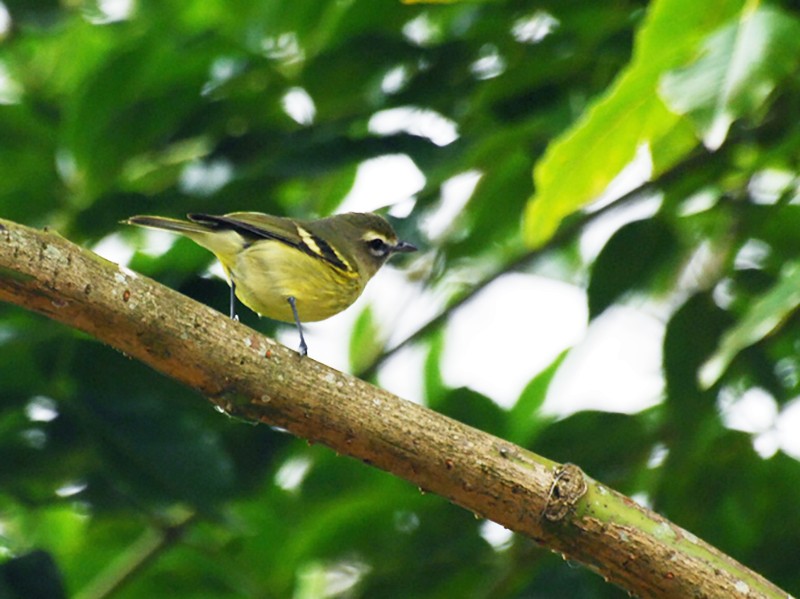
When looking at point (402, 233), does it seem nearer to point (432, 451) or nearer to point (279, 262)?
point (279, 262)

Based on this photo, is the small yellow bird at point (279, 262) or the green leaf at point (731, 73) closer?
the green leaf at point (731, 73)

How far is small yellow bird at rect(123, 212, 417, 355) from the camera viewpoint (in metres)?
3.99

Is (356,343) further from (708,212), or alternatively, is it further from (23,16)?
(23,16)

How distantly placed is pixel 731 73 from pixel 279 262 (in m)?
2.19

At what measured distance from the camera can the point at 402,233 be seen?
13.0 feet

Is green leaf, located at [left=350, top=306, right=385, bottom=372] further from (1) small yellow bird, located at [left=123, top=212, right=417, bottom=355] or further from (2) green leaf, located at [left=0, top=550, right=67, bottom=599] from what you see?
(2) green leaf, located at [left=0, top=550, right=67, bottom=599]

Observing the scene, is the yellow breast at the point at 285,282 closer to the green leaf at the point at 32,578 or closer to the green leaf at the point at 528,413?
the green leaf at the point at 528,413

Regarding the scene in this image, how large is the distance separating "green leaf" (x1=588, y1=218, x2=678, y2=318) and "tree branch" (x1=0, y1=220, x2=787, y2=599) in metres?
1.30

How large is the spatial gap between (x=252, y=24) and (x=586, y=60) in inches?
46.1

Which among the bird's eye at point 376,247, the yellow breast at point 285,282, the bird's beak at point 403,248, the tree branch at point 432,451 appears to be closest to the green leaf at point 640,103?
the tree branch at point 432,451

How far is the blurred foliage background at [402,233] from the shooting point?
386 cm

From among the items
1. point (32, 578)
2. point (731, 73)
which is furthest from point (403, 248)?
point (731, 73)

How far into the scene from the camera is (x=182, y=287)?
13.6ft

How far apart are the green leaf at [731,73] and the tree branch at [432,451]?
92cm
